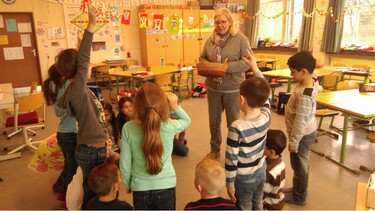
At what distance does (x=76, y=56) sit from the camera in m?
1.71

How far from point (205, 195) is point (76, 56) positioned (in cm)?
107

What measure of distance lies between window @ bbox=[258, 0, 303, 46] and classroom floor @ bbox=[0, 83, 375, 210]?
472 cm

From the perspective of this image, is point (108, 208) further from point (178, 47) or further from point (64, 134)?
point (178, 47)

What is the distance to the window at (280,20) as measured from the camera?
7914 millimetres

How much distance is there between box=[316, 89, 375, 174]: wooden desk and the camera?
2.76 meters

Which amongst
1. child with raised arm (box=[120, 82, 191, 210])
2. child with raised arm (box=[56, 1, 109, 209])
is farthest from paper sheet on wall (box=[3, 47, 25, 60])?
child with raised arm (box=[120, 82, 191, 210])

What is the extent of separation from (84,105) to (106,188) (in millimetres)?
512

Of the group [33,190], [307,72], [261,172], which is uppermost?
[307,72]

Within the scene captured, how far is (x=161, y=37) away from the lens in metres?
8.04

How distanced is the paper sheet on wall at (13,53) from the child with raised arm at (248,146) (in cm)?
682

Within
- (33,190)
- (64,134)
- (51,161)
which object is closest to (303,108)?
(64,134)

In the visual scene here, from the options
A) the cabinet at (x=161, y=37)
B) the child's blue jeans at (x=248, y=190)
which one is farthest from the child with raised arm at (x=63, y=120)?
the cabinet at (x=161, y=37)

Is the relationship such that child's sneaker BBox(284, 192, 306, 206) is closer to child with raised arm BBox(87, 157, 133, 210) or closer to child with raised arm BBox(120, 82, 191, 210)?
child with raised arm BBox(120, 82, 191, 210)

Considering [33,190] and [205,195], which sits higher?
[205,195]
